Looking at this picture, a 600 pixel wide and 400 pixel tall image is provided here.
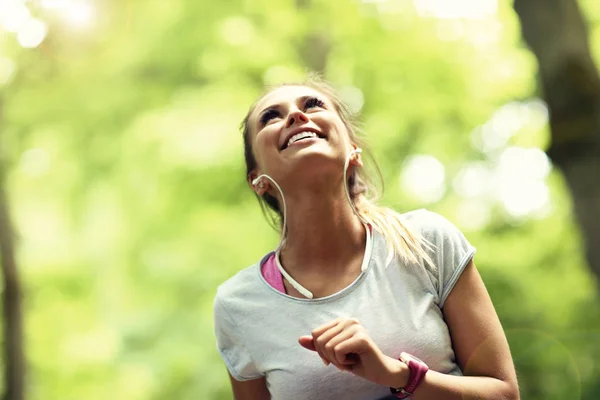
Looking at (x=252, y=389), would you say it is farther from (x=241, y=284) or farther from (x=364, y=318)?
(x=364, y=318)

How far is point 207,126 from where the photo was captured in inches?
171

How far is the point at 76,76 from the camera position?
4.87 m

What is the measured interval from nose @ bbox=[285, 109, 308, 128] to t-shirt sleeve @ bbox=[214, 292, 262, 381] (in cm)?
34

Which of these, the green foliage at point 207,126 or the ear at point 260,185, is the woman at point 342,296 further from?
the green foliage at point 207,126

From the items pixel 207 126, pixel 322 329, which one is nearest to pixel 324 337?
pixel 322 329

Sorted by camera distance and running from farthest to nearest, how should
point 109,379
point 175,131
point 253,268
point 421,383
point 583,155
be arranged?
point 109,379
point 175,131
point 583,155
point 253,268
point 421,383

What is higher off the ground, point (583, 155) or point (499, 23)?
point (499, 23)

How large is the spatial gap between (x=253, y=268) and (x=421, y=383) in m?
0.41

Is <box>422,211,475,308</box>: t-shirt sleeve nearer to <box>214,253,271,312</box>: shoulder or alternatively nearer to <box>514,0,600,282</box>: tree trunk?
<box>214,253,271,312</box>: shoulder

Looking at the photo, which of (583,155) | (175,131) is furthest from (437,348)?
(175,131)

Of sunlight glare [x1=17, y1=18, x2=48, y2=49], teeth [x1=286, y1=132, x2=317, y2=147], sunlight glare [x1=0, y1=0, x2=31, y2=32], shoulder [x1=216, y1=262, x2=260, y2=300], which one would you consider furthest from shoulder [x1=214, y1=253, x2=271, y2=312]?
sunlight glare [x1=0, y1=0, x2=31, y2=32]

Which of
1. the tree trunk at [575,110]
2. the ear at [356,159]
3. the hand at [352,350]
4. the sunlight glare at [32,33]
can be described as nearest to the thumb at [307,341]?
the hand at [352,350]

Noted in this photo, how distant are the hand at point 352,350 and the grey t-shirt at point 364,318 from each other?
4.8 inches

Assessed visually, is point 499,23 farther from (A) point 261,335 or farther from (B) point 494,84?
(A) point 261,335
